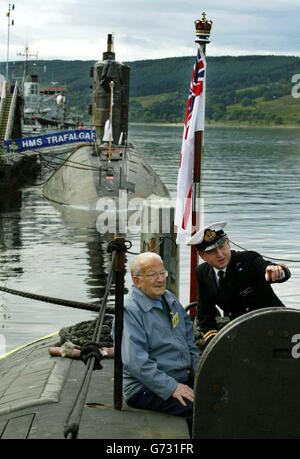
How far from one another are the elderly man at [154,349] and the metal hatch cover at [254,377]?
0.88 m

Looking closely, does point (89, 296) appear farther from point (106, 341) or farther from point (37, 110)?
point (37, 110)

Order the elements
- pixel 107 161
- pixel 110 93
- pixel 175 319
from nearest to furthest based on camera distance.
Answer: pixel 175 319, pixel 110 93, pixel 107 161

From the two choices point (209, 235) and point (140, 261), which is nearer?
point (140, 261)

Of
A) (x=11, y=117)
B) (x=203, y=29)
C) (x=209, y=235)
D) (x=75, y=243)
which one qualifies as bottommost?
(x=75, y=243)

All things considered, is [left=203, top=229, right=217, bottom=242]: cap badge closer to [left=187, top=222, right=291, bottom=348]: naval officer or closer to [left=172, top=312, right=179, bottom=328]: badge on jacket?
[left=187, top=222, right=291, bottom=348]: naval officer

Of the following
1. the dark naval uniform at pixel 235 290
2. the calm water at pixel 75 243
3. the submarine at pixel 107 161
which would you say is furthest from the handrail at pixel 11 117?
the dark naval uniform at pixel 235 290

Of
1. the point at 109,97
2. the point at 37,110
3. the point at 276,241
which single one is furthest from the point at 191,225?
the point at 37,110

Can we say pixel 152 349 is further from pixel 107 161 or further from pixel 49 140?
pixel 49 140

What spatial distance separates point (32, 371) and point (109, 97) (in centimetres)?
4204

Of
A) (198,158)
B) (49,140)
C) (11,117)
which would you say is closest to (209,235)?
(198,158)

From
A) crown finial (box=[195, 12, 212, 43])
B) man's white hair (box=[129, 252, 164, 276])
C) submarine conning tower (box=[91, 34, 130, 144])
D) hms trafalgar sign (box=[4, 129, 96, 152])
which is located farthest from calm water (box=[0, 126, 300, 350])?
man's white hair (box=[129, 252, 164, 276])

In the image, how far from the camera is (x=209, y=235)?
843 centimetres

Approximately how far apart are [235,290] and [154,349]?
142cm

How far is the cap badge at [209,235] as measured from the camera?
27.6ft
